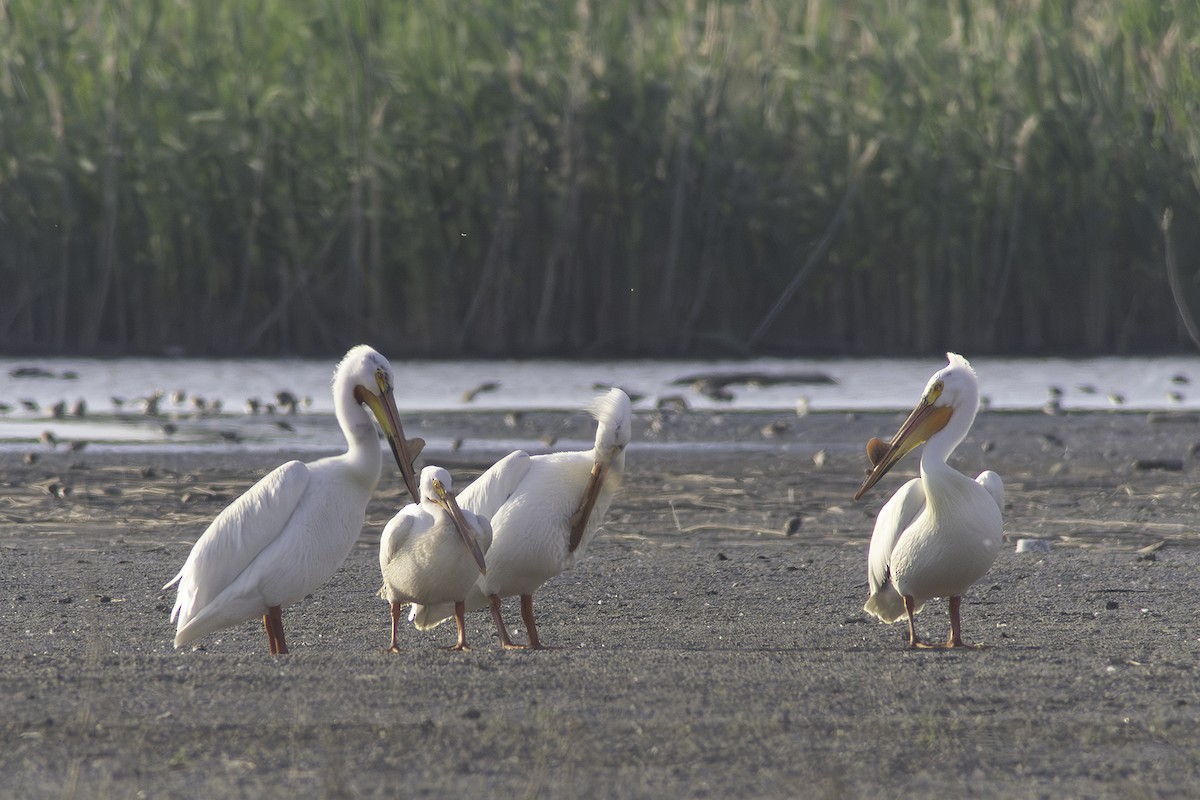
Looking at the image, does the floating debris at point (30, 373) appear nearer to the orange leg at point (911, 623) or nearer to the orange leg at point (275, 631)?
the orange leg at point (275, 631)

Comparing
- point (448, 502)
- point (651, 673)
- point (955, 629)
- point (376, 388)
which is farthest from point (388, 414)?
point (955, 629)

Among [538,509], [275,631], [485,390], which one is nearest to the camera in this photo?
[275,631]

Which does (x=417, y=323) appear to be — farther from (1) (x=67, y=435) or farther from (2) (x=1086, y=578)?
(2) (x=1086, y=578)

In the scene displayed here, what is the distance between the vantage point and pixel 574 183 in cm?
1538

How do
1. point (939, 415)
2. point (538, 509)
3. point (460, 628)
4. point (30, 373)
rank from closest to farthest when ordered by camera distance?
1. point (460, 628)
2. point (538, 509)
3. point (939, 415)
4. point (30, 373)

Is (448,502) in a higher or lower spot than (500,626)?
higher

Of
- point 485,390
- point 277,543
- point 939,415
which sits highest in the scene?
point 939,415

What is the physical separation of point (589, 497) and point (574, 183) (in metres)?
9.09

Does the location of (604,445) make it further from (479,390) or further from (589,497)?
(479,390)

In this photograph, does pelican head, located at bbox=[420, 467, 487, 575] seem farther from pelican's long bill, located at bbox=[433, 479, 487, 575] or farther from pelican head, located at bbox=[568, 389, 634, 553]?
pelican head, located at bbox=[568, 389, 634, 553]

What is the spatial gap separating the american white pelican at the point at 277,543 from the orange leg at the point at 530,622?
1.85 feet

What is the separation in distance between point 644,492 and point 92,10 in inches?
317

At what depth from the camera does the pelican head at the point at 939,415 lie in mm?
6742

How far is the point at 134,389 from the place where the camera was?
1423 cm
